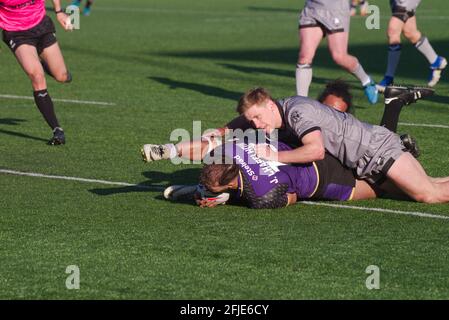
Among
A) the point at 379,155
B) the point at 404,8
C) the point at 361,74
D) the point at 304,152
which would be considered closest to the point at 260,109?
the point at 304,152

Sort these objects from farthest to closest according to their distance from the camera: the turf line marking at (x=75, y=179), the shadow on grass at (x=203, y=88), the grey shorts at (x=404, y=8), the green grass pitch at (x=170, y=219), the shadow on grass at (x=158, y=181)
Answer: the shadow on grass at (x=203, y=88)
the grey shorts at (x=404, y=8)
the turf line marking at (x=75, y=179)
the shadow on grass at (x=158, y=181)
the green grass pitch at (x=170, y=219)

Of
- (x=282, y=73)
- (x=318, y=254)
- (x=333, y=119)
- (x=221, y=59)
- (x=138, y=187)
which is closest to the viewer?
(x=318, y=254)

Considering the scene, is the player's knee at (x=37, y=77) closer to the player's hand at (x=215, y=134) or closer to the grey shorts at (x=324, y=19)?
the player's hand at (x=215, y=134)

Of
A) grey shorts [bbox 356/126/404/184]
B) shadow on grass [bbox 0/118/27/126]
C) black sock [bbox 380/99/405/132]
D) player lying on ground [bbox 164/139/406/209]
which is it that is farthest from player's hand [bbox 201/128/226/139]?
shadow on grass [bbox 0/118/27/126]

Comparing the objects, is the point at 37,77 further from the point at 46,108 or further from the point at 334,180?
the point at 334,180

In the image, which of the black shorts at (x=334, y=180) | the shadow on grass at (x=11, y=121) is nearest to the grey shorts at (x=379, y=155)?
the black shorts at (x=334, y=180)

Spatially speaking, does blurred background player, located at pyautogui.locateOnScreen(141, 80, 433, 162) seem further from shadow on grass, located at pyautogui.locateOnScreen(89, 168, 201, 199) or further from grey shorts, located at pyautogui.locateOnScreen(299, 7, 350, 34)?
grey shorts, located at pyautogui.locateOnScreen(299, 7, 350, 34)

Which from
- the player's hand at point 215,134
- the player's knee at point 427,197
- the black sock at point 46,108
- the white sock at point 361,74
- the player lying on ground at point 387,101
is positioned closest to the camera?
the player's knee at point 427,197

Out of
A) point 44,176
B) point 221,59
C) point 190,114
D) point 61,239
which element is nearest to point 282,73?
point 221,59

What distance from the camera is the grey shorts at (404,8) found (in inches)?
641

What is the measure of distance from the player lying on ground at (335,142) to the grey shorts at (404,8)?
705 centimetres
